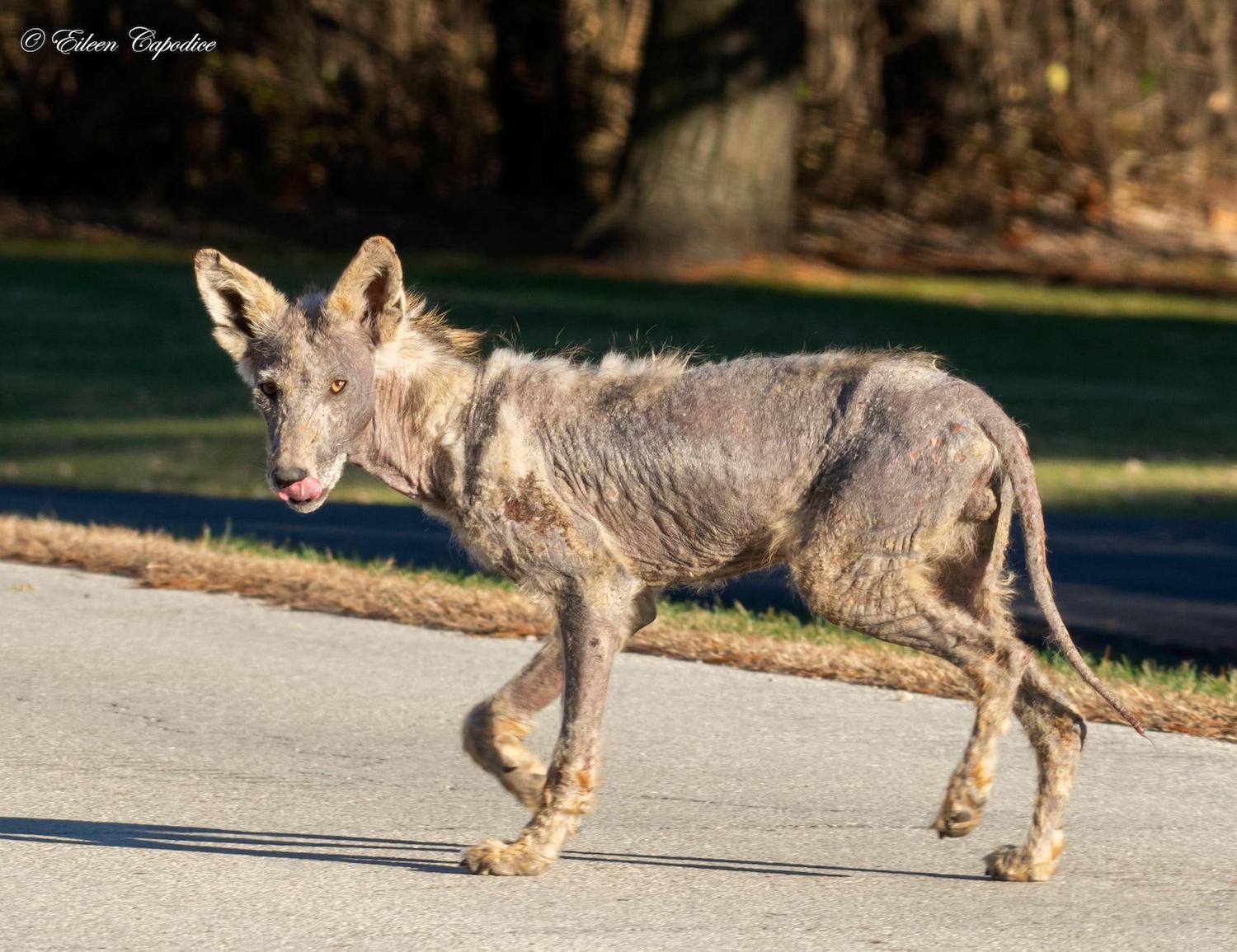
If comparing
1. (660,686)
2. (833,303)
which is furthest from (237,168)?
(660,686)

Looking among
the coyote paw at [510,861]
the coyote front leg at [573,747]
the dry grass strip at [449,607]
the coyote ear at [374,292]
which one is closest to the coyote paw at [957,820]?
the coyote front leg at [573,747]

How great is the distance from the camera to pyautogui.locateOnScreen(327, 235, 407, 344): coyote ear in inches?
213

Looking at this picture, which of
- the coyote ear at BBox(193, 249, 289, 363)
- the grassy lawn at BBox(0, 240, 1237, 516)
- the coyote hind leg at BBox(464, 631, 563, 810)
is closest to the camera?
the coyote ear at BBox(193, 249, 289, 363)

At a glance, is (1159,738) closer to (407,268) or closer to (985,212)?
(407,268)

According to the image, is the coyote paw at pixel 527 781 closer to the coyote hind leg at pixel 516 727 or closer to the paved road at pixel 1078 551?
the coyote hind leg at pixel 516 727

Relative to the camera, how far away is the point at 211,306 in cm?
551

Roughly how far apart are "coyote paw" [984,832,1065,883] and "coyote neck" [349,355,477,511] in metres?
1.86

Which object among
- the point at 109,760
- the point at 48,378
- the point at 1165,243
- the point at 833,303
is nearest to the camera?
the point at 109,760

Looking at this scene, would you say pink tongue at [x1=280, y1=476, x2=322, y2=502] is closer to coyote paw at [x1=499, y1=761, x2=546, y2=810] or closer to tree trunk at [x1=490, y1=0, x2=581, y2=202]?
coyote paw at [x1=499, y1=761, x2=546, y2=810]

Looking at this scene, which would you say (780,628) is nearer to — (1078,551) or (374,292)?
(1078,551)

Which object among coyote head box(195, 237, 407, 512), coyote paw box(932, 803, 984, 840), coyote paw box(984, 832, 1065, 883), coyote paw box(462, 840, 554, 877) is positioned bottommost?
coyote paw box(462, 840, 554, 877)

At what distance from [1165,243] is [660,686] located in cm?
2169

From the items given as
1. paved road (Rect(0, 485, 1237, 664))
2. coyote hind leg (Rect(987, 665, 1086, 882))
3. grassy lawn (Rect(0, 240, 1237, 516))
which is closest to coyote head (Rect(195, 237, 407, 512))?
coyote hind leg (Rect(987, 665, 1086, 882))

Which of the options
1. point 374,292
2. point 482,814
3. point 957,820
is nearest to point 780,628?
point 482,814
